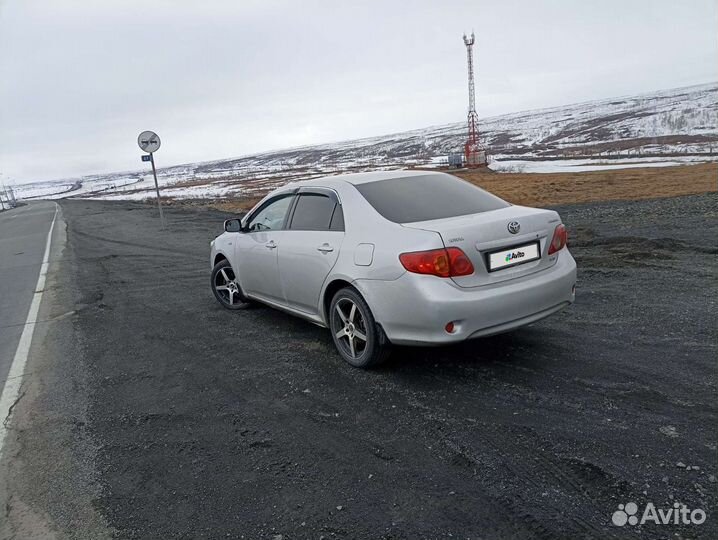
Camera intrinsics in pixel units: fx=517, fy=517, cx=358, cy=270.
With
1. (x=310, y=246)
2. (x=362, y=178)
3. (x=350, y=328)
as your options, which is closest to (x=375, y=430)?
(x=350, y=328)

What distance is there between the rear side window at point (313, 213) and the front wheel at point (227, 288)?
1.60 m

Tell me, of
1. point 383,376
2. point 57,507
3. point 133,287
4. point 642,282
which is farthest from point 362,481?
point 133,287

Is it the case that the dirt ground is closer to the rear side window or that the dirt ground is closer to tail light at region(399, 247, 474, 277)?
the rear side window

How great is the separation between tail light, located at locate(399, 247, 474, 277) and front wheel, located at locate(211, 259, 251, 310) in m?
3.13

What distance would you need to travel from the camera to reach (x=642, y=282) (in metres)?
6.10

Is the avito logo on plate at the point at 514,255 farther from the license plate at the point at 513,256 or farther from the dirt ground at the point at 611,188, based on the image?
the dirt ground at the point at 611,188

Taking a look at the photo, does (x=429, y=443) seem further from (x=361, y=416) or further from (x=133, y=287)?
(x=133, y=287)

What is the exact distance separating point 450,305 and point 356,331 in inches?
38.9

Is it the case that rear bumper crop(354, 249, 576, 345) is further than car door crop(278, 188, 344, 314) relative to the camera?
No

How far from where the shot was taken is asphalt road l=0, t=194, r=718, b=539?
260cm

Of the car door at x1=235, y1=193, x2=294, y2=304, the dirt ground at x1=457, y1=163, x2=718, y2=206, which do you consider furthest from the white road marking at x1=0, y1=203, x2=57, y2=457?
the dirt ground at x1=457, y1=163, x2=718, y2=206

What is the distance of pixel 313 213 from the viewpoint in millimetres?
4891

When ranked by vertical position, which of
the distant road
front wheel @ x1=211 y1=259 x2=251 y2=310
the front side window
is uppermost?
the front side window

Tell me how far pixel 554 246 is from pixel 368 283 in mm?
1535
